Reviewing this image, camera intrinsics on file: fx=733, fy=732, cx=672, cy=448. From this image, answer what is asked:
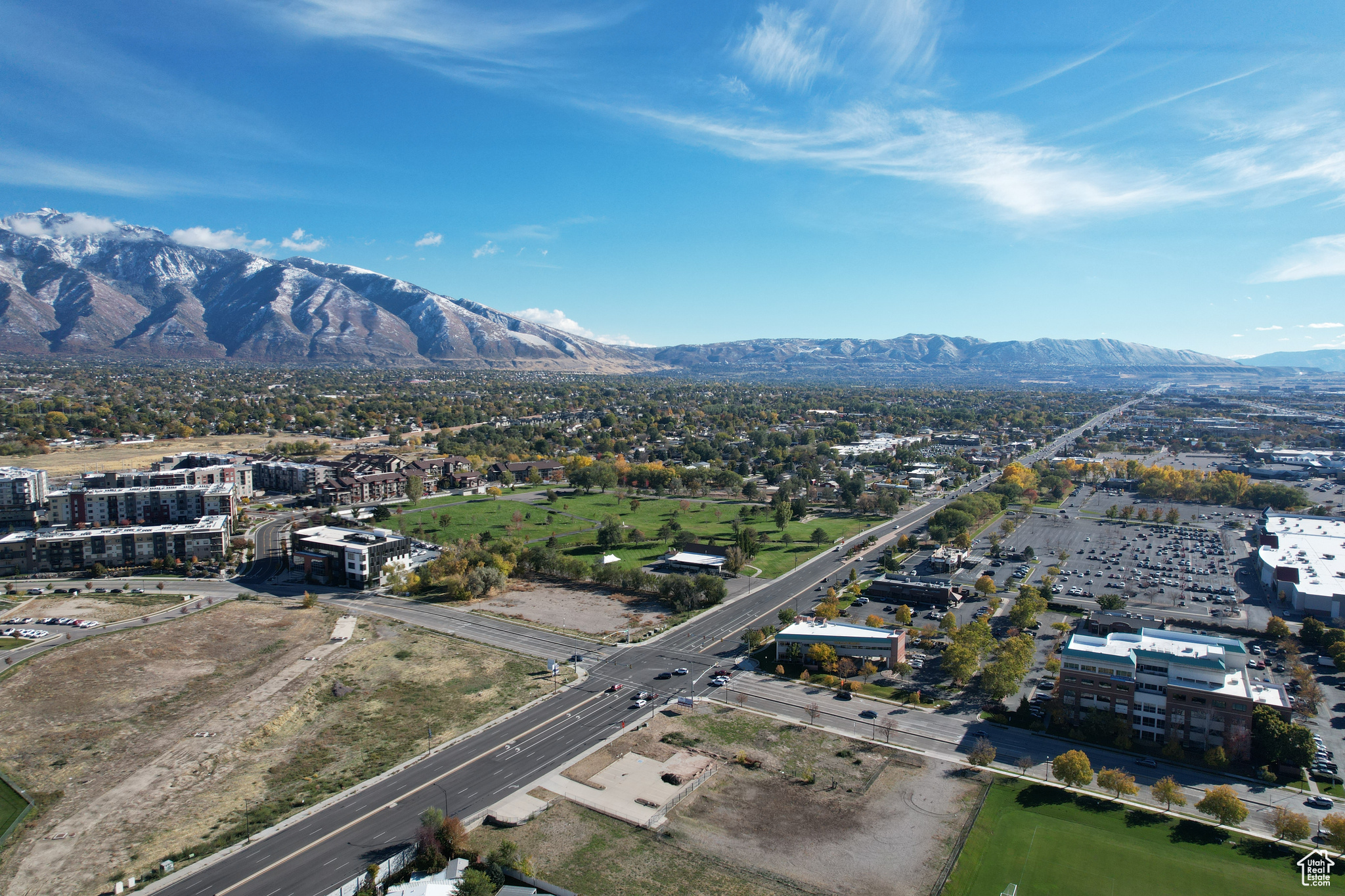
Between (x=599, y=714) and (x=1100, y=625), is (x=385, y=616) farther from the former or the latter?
(x=1100, y=625)

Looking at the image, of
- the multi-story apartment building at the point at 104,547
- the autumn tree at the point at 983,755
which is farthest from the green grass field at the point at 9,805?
the autumn tree at the point at 983,755

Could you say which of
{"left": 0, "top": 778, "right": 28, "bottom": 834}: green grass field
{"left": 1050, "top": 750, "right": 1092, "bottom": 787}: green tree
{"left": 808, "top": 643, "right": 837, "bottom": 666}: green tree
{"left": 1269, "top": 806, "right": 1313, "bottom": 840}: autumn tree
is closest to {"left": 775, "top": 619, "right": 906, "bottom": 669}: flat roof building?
{"left": 808, "top": 643, "right": 837, "bottom": 666}: green tree

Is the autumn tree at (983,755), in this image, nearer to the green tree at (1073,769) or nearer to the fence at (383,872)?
the green tree at (1073,769)

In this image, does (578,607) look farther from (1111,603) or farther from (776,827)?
(1111,603)

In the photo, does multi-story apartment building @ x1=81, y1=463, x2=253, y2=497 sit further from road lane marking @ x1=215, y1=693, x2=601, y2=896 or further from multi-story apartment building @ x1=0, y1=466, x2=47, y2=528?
road lane marking @ x1=215, y1=693, x2=601, y2=896

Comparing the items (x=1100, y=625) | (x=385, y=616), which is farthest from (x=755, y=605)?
(x=385, y=616)

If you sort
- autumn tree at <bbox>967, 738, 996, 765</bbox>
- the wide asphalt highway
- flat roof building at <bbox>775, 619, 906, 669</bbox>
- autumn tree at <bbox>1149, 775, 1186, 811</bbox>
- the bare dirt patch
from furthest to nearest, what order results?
the bare dirt patch → flat roof building at <bbox>775, 619, 906, 669</bbox> → autumn tree at <bbox>967, 738, 996, 765</bbox> → autumn tree at <bbox>1149, 775, 1186, 811</bbox> → the wide asphalt highway
